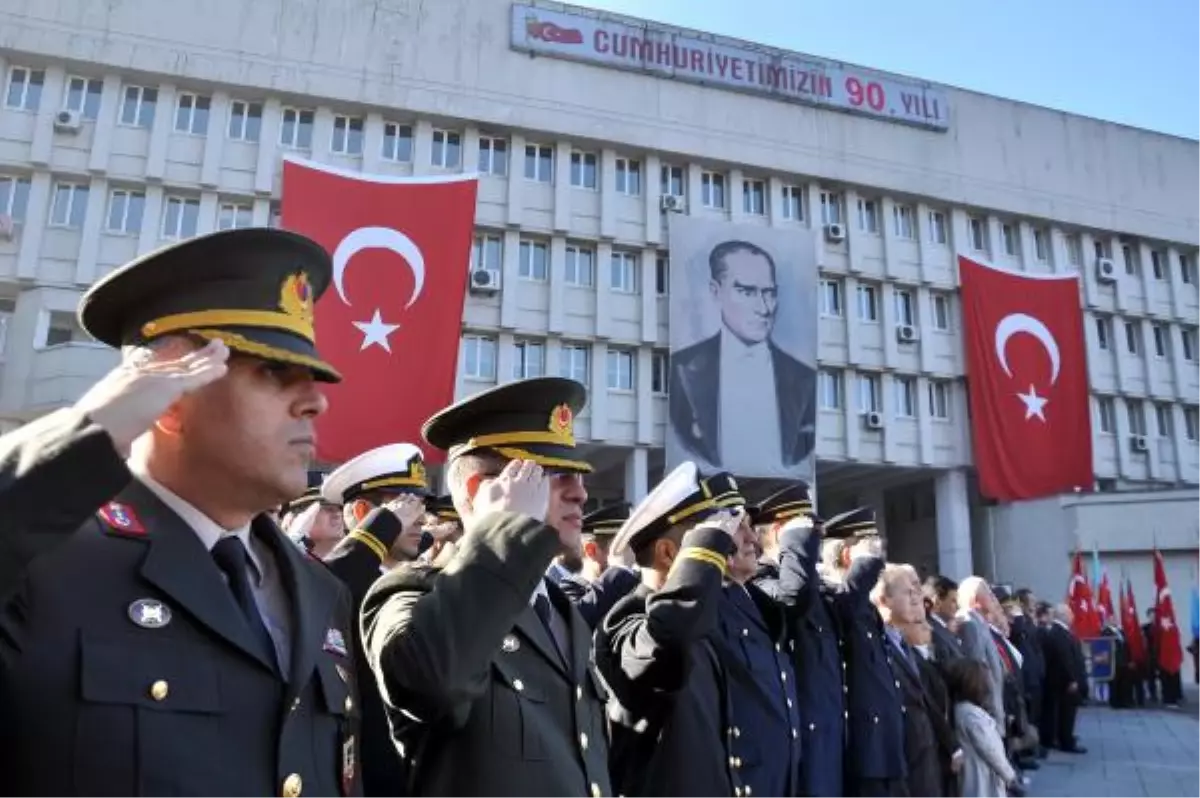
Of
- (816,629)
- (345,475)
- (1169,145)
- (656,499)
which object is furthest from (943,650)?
(1169,145)

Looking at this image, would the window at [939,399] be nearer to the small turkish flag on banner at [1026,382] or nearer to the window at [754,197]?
the small turkish flag on banner at [1026,382]

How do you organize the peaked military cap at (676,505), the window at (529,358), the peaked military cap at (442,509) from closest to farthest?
the peaked military cap at (676,505), the peaked military cap at (442,509), the window at (529,358)

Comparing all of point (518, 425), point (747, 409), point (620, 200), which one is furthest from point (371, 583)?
point (620, 200)

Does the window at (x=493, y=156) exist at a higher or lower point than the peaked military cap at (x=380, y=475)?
higher

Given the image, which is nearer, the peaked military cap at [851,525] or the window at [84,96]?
the peaked military cap at [851,525]

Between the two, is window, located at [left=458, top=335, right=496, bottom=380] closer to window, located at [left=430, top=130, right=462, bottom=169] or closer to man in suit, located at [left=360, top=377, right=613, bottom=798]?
window, located at [left=430, top=130, right=462, bottom=169]

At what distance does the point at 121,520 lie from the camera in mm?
1496

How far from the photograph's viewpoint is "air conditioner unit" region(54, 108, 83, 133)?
69.3ft

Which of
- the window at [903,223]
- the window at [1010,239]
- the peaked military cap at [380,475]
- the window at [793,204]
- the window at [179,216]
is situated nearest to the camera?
the peaked military cap at [380,475]

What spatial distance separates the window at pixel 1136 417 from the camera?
1135 inches

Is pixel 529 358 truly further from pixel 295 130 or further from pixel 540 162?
pixel 295 130

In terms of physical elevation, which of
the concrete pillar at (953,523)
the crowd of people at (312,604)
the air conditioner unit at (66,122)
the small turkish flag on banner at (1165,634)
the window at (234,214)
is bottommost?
the small turkish flag on banner at (1165,634)

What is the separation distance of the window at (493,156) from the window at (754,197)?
6985 mm

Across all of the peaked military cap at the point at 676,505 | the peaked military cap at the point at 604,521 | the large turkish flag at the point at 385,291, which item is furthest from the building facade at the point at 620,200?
the peaked military cap at the point at 676,505
